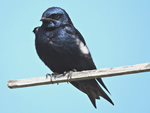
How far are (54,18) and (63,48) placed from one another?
46 centimetres

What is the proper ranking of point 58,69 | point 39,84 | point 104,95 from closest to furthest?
point 39,84
point 104,95
point 58,69

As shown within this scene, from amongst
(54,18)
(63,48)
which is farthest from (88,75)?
(54,18)

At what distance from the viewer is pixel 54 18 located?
5355 millimetres

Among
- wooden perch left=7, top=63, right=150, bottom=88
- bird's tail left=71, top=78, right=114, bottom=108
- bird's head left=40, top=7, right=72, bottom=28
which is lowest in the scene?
bird's tail left=71, top=78, right=114, bottom=108

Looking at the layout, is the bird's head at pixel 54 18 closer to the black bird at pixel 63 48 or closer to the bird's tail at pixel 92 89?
the black bird at pixel 63 48

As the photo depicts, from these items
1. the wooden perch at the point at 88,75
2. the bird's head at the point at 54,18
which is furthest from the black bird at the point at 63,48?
the wooden perch at the point at 88,75

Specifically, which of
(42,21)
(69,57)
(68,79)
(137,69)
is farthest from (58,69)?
(137,69)

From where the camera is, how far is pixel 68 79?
13.5ft

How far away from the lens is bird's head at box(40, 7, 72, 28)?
209 inches

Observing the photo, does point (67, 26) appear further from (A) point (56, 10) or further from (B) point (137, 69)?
(B) point (137, 69)

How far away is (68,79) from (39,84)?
0.32m

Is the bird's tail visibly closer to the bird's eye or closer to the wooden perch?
the bird's eye

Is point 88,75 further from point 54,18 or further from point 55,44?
point 54,18

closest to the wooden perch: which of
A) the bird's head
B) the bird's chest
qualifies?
the bird's chest
